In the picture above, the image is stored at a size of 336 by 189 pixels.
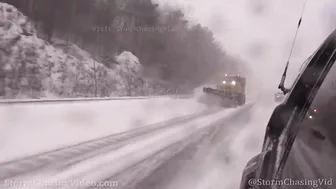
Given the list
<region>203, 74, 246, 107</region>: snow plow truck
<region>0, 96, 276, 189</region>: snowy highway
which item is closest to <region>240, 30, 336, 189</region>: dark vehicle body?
<region>0, 96, 276, 189</region>: snowy highway

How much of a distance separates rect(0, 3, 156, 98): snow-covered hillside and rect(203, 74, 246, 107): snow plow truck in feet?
16.0

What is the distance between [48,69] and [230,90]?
1000cm

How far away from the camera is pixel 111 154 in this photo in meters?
5.63

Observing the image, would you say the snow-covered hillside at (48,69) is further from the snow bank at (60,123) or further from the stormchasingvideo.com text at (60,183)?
the stormchasingvideo.com text at (60,183)

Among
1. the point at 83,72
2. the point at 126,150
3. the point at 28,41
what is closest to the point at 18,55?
the point at 28,41

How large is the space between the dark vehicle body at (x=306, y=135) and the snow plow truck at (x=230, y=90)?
17277mm

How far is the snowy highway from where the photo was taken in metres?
4.09

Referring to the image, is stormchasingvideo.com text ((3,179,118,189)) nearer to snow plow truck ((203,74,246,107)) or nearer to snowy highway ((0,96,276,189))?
snowy highway ((0,96,276,189))

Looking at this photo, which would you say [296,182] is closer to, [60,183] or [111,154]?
[60,183]

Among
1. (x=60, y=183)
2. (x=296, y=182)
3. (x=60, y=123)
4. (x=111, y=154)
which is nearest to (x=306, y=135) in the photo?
(x=296, y=182)

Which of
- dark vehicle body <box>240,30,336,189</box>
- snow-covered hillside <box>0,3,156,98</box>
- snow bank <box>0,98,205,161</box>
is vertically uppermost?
snow-covered hillside <box>0,3,156,98</box>

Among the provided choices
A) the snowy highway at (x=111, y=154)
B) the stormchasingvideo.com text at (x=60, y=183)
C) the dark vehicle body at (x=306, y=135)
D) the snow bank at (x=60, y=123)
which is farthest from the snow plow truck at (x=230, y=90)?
the dark vehicle body at (x=306, y=135)

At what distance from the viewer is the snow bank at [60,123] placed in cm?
597

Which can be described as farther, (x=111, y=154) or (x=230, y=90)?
(x=230, y=90)
